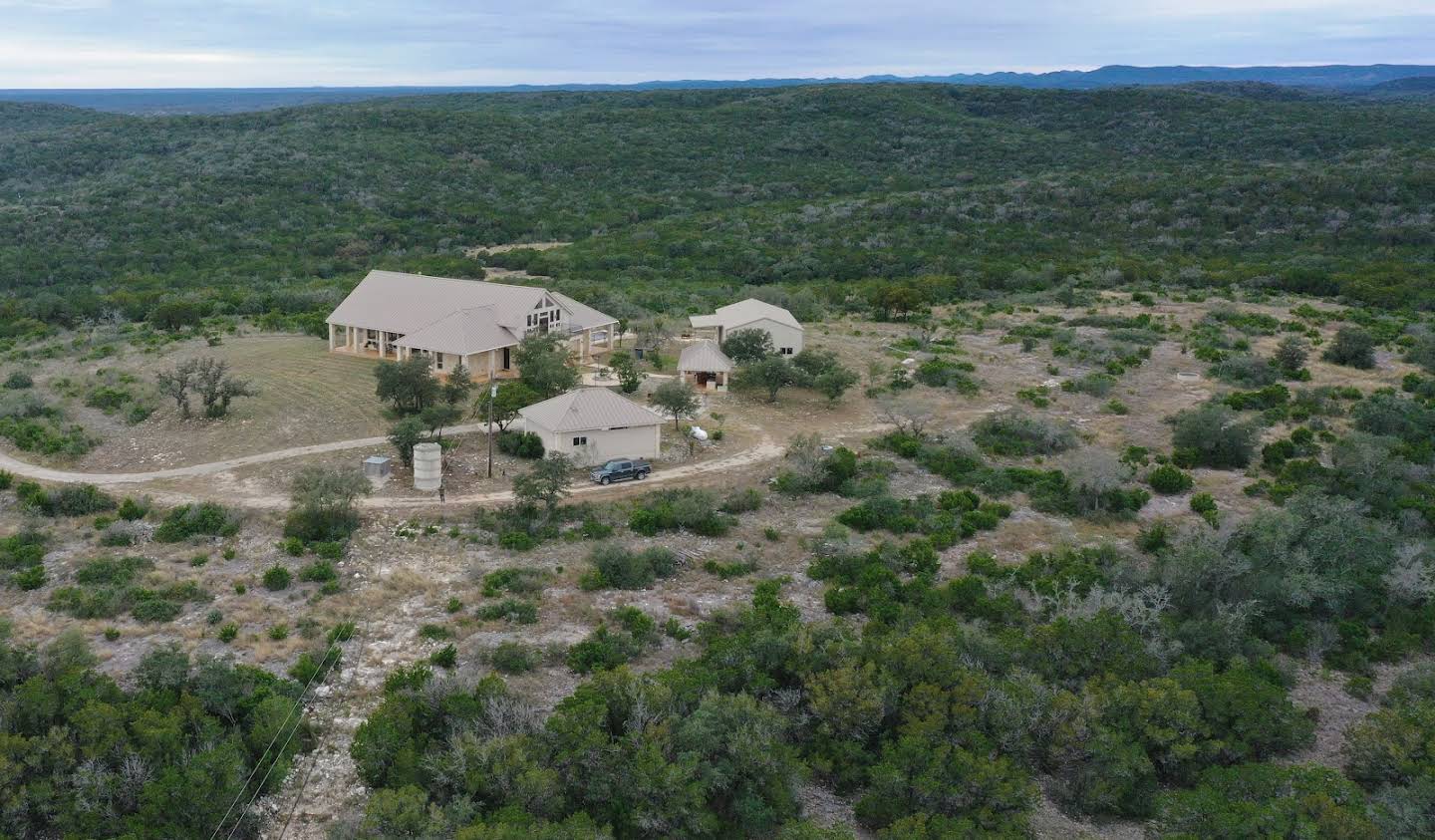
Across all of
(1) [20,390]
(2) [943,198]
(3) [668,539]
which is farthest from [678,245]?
(3) [668,539]

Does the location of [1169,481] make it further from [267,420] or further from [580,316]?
[267,420]

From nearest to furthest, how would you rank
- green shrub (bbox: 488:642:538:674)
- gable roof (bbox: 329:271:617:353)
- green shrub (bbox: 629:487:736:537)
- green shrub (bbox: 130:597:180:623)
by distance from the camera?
1. green shrub (bbox: 488:642:538:674)
2. green shrub (bbox: 130:597:180:623)
3. green shrub (bbox: 629:487:736:537)
4. gable roof (bbox: 329:271:617:353)

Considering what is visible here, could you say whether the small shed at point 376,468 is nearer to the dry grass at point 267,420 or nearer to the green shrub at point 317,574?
the dry grass at point 267,420

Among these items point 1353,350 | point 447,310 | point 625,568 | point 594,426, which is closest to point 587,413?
point 594,426

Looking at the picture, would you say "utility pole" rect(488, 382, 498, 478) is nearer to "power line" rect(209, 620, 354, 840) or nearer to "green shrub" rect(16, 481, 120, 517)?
"green shrub" rect(16, 481, 120, 517)

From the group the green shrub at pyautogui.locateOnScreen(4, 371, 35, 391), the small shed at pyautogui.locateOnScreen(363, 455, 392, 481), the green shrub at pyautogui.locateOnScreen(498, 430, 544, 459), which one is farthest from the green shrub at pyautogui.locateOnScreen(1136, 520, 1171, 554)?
the green shrub at pyautogui.locateOnScreen(4, 371, 35, 391)

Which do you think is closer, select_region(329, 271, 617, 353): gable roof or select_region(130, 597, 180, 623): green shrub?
select_region(130, 597, 180, 623): green shrub

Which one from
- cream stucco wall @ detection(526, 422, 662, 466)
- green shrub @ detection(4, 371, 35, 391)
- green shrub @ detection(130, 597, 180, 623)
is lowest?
green shrub @ detection(130, 597, 180, 623)
